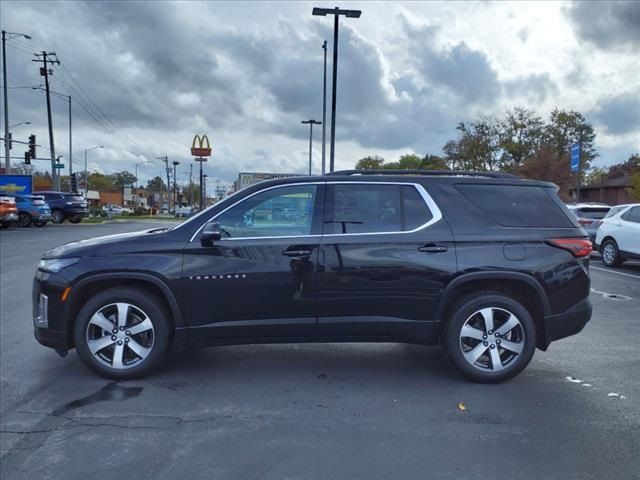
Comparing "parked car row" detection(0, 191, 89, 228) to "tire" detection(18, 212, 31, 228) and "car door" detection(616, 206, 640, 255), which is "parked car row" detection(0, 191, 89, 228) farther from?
"car door" detection(616, 206, 640, 255)

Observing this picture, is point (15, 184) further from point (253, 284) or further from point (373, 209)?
point (373, 209)

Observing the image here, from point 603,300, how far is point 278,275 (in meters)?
6.45

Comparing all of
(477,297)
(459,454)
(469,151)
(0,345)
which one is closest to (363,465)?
(459,454)

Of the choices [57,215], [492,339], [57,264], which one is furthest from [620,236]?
[57,215]

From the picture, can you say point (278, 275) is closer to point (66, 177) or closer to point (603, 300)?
point (603, 300)

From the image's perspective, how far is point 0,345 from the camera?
5.50 meters

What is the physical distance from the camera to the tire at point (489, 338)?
4.36 metres

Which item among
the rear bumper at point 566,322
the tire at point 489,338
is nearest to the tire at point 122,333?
the tire at point 489,338

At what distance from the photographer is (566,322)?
175 inches

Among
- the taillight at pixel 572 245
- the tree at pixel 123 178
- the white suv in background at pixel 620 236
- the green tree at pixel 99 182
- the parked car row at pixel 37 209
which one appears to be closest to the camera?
the taillight at pixel 572 245

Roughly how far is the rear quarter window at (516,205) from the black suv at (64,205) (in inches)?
1245

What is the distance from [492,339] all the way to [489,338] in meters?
0.03

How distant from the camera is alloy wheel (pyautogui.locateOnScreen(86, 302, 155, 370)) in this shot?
431cm

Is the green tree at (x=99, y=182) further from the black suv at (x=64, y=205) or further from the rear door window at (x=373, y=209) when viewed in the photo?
the rear door window at (x=373, y=209)
